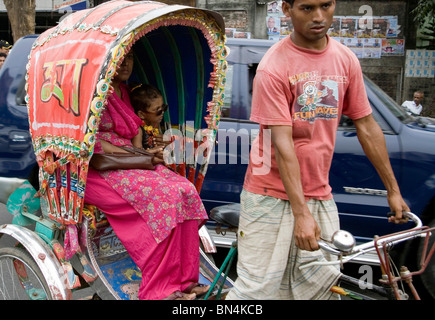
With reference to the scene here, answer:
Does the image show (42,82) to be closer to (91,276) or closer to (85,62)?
(85,62)

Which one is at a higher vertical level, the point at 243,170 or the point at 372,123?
the point at 372,123

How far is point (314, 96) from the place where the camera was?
215 centimetres

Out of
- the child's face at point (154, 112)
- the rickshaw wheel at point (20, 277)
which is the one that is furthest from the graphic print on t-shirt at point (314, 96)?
the rickshaw wheel at point (20, 277)

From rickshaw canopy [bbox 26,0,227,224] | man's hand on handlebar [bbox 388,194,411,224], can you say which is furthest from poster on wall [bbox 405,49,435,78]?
man's hand on handlebar [bbox 388,194,411,224]

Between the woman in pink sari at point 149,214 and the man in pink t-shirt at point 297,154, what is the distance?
0.63m

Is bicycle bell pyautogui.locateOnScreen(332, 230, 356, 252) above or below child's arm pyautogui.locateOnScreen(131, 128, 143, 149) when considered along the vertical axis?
below

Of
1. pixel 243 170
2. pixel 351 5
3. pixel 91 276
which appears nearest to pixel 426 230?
pixel 91 276

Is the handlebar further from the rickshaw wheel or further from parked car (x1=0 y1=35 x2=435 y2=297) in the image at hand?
parked car (x1=0 y1=35 x2=435 y2=297)

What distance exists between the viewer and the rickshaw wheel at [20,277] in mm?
2799

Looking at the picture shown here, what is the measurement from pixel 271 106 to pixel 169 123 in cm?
161

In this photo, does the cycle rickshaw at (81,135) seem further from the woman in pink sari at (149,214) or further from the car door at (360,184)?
the car door at (360,184)

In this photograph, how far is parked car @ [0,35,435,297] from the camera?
13.5 ft

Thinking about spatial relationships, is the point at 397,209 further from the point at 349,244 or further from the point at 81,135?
the point at 81,135

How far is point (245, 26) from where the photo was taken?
38.4 ft
